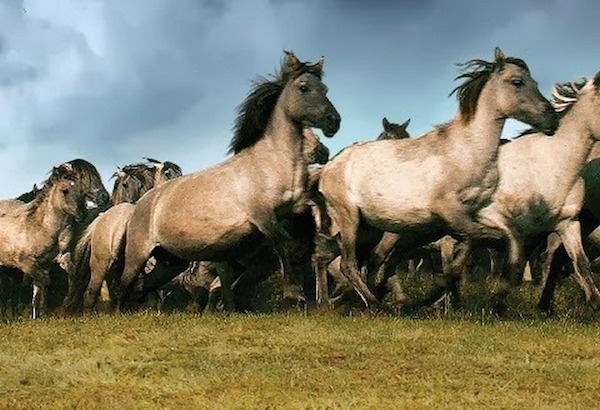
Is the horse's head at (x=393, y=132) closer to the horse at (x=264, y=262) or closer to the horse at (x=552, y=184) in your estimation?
the horse at (x=264, y=262)

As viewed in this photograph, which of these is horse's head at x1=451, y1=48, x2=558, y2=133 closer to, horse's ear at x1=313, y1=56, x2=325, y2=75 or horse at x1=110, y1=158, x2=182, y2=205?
horse's ear at x1=313, y1=56, x2=325, y2=75

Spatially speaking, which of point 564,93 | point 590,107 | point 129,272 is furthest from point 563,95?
point 129,272

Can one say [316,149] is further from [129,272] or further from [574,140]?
[574,140]

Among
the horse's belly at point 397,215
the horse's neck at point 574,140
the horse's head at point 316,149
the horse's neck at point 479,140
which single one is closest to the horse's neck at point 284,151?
the horse's belly at point 397,215

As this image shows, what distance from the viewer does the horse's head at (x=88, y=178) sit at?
1786 cm

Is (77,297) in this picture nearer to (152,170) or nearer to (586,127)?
(152,170)

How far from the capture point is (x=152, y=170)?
22016 millimetres

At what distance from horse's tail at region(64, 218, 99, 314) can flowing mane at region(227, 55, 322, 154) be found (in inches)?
131

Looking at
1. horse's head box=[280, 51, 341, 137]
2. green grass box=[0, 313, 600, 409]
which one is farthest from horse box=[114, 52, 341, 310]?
green grass box=[0, 313, 600, 409]

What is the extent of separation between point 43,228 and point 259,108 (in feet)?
18.5

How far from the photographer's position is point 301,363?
32.4 feet

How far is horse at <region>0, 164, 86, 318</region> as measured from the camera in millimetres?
18172

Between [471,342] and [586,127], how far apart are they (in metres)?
4.68

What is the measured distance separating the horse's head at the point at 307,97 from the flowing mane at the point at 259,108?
0.01 metres
